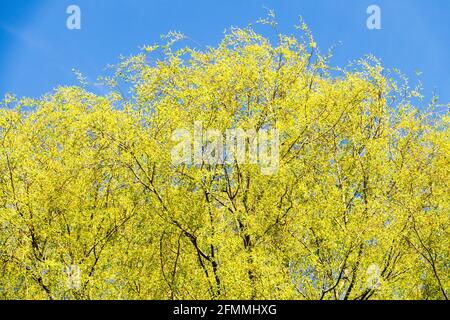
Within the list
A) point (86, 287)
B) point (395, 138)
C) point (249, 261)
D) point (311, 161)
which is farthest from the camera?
point (395, 138)

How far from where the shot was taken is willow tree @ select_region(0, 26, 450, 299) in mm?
19359

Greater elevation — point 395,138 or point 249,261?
point 395,138

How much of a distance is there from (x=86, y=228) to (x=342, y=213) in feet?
28.1

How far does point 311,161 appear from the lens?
21.3 metres

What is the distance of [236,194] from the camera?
20406mm

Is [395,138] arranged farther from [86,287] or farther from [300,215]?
[86,287]

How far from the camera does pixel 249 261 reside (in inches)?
725

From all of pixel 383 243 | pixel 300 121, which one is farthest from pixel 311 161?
pixel 383 243

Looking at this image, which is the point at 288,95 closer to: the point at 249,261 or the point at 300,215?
the point at 300,215

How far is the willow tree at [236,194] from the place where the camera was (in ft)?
63.5

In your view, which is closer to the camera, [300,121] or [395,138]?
[300,121]
